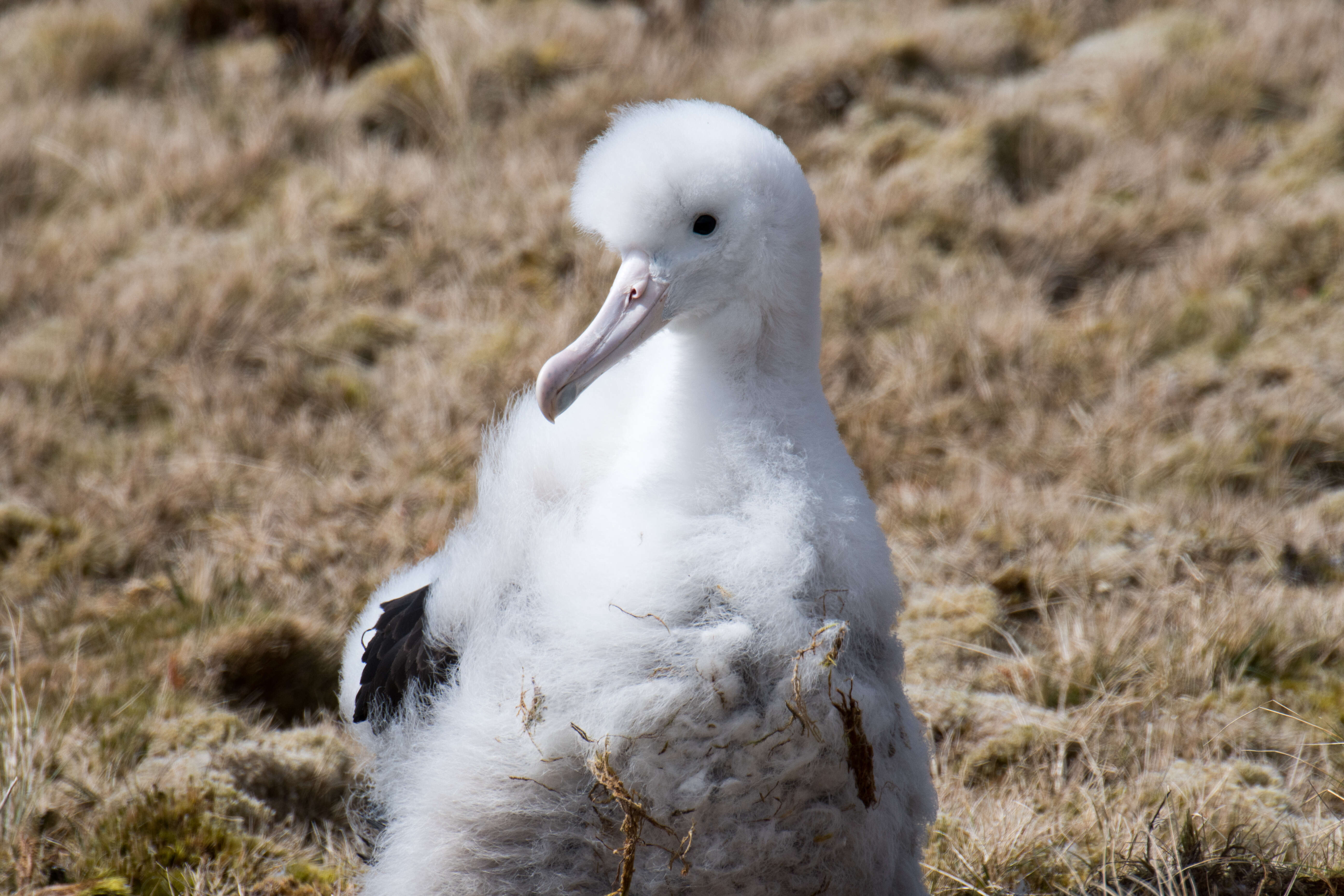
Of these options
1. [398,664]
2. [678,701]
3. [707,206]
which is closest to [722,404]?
[707,206]

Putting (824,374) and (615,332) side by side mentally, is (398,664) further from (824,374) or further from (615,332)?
(824,374)

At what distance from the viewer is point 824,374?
4.55 m

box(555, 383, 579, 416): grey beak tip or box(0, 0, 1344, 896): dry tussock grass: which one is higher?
box(555, 383, 579, 416): grey beak tip

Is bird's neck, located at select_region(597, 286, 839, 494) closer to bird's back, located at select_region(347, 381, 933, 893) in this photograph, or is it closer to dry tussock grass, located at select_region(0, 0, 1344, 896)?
bird's back, located at select_region(347, 381, 933, 893)

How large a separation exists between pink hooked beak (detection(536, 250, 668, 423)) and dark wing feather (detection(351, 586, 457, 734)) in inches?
21.6

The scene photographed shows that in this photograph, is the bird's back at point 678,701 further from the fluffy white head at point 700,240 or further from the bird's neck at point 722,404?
the fluffy white head at point 700,240

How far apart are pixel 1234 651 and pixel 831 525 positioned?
1760 mm

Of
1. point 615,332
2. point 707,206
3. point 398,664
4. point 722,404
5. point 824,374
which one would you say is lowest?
point 824,374

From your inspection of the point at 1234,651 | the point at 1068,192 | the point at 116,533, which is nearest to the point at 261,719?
the point at 116,533

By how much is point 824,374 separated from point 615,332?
272cm

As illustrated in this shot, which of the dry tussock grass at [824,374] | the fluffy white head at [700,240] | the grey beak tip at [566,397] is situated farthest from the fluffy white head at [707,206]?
the dry tussock grass at [824,374]

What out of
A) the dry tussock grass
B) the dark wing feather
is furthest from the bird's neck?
the dry tussock grass

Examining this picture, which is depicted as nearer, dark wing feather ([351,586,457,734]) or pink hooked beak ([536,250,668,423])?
pink hooked beak ([536,250,668,423])

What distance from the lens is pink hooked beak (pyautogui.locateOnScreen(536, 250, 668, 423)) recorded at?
187 centimetres
